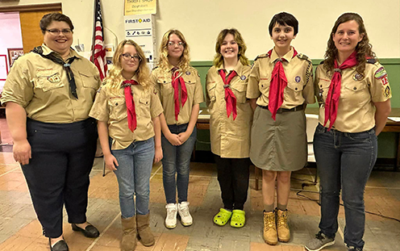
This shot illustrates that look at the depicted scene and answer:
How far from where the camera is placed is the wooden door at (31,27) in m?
4.12

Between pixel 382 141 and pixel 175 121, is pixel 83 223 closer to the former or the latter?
pixel 175 121

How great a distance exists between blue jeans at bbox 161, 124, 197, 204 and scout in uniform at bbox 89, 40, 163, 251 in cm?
16

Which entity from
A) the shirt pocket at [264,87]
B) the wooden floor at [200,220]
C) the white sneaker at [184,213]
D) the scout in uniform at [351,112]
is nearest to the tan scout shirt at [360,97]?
the scout in uniform at [351,112]

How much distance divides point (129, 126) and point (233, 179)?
3.19ft

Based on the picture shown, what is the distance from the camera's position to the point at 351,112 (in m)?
1.58

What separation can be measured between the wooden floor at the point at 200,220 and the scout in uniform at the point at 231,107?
220 mm

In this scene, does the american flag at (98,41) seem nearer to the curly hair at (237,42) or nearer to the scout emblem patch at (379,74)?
the curly hair at (237,42)

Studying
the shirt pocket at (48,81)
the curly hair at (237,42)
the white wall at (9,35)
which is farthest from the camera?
the white wall at (9,35)

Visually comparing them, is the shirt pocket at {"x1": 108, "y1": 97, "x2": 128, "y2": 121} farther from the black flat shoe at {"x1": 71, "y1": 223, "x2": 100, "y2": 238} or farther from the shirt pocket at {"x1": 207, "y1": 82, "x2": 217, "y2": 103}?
the black flat shoe at {"x1": 71, "y1": 223, "x2": 100, "y2": 238}

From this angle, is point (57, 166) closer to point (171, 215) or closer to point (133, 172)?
point (133, 172)

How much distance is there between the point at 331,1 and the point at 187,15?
5.92ft

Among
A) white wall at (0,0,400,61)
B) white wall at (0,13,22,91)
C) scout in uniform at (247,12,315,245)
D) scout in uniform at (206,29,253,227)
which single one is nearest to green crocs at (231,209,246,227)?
scout in uniform at (206,29,253,227)

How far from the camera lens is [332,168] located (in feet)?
5.65

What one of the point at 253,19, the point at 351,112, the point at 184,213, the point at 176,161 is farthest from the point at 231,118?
the point at 253,19
